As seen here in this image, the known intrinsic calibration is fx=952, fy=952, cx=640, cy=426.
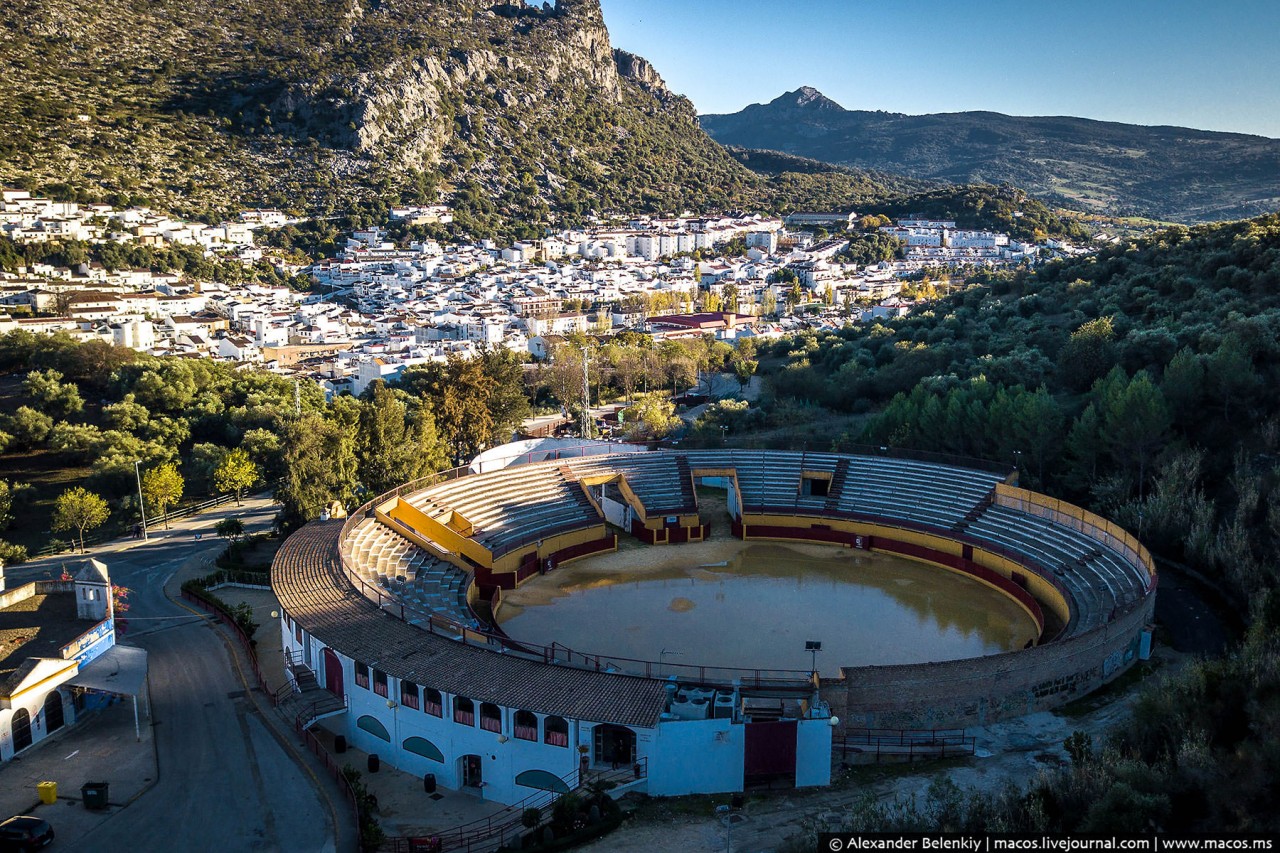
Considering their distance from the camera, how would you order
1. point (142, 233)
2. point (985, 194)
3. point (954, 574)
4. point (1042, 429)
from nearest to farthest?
point (954, 574) → point (1042, 429) → point (142, 233) → point (985, 194)

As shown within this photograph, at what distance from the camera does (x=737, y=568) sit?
33906 millimetres

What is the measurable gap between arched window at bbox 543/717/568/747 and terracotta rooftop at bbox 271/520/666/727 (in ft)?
1.25

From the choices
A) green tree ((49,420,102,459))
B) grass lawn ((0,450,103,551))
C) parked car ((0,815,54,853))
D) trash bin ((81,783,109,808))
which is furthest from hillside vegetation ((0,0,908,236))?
parked car ((0,815,54,853))

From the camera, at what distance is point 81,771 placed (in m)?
20.1

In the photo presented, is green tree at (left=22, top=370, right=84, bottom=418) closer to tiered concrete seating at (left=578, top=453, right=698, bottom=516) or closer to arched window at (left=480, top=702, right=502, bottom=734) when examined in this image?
tiered concrete seating at (left=578, top=453, right=698, bottom=516)

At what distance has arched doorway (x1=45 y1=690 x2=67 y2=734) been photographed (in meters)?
21.7

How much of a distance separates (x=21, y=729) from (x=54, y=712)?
1.13 m

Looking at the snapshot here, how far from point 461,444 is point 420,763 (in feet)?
86.5

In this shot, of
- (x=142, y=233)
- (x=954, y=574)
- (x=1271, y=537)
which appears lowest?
(x=954, y=574)

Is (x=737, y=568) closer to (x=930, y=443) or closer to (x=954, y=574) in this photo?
(x=954, y=574)

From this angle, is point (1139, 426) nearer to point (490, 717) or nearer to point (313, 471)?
point (490, 717)

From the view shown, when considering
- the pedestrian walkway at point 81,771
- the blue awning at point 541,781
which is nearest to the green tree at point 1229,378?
the blue awning at point 541,781

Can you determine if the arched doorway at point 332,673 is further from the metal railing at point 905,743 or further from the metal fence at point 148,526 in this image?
the metal fence at point 148,526

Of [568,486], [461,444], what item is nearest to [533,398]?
[461,444]
